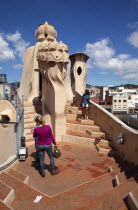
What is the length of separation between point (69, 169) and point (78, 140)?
6.49 ft

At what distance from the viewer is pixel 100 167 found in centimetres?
454

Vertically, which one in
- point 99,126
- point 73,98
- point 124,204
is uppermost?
point 73,98

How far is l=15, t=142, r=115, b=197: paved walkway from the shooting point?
3.63 metres

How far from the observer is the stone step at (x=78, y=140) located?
603 centimetres

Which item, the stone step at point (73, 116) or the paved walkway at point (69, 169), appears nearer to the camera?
the paved walkway at point (69, 169)

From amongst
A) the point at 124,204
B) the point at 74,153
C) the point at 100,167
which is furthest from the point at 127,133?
the point at 124,204

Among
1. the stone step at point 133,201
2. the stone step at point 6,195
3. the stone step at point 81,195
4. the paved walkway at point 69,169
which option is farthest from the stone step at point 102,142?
the stone step at point 6,195

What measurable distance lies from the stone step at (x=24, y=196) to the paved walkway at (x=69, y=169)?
0.42 metres

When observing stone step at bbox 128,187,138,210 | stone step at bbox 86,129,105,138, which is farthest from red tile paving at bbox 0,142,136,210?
stone step at bbox 86,129,105,138

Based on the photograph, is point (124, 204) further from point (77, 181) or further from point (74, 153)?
point (74, 153)

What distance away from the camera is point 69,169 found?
4414 millimetres

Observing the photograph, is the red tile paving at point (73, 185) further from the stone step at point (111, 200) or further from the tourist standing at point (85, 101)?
the tourist standing at point (85, 101)

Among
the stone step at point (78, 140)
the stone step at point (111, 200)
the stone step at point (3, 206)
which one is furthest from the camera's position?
the stone step at point (78, 140)

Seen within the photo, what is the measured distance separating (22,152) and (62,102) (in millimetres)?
2724
